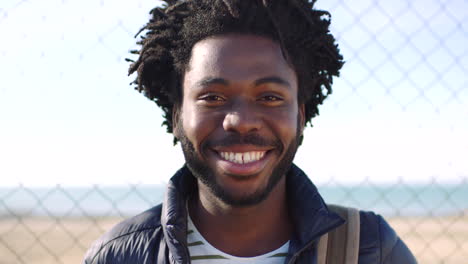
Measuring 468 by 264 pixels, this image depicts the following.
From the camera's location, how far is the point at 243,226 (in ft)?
6.77

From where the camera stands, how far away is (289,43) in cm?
205

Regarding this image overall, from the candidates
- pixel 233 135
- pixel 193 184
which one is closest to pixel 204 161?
pixel 233 135

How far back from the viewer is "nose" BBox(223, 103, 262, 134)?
187cm

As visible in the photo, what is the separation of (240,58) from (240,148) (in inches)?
13.0

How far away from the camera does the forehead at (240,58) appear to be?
6.34 ft

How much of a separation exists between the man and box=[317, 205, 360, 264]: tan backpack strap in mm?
32

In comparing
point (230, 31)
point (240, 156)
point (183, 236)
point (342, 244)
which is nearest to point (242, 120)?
point (240, 156)

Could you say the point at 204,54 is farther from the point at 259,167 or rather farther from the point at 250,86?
the point at 259,167

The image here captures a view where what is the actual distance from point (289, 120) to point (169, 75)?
583 millimetres

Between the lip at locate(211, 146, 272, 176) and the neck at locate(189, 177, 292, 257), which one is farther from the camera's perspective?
the neck at locate(189, 177, 292, 257)

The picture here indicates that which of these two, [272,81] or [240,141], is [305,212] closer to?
[240,141]

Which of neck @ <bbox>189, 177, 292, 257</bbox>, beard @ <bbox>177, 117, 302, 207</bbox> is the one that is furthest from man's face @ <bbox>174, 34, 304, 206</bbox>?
neck @ <bbox>189, 177, 292, 257</bbox>

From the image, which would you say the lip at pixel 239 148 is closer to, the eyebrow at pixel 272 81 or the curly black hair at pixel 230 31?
the eyebrow at pixel 272 81

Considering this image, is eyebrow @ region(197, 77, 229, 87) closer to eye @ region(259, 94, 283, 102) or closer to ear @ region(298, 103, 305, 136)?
eye @ region(259, 94, 283, 102)
